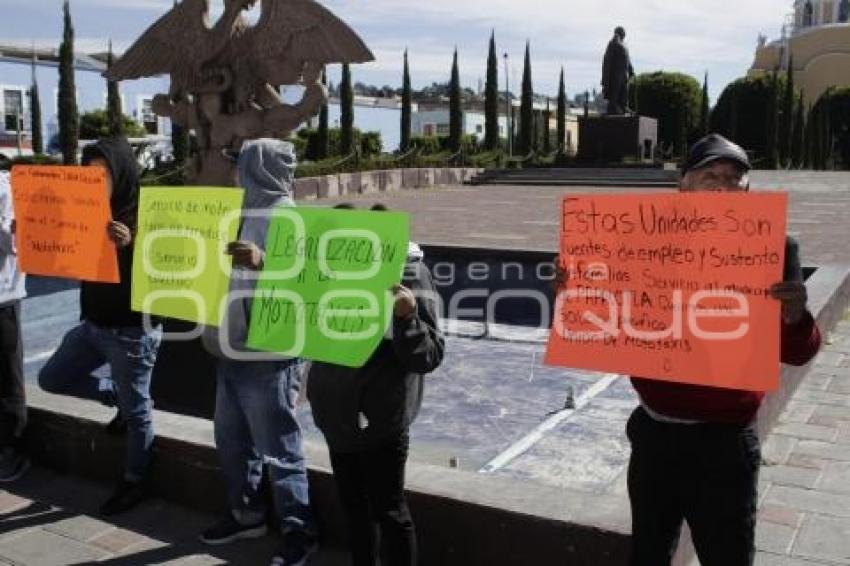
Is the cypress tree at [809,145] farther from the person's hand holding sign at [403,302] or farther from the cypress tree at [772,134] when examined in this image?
the person's hand holding sign at [403,302]

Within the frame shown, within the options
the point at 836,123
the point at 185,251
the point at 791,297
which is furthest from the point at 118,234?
the point at 836,123

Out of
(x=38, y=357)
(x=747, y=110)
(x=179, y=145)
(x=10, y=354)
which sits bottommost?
(x=38, y=357)

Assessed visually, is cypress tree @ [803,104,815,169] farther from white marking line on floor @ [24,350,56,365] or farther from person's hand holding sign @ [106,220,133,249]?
person's hand holding sign @ [106,220,133,249]

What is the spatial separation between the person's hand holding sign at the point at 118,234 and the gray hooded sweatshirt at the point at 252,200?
2.50 feet

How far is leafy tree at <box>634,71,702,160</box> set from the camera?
4859cm

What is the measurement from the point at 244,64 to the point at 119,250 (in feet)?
8.33

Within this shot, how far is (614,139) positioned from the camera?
88.7 feet

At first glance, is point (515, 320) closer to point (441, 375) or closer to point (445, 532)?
point (441, 375)

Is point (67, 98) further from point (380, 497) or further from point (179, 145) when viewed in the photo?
point (380, 497)

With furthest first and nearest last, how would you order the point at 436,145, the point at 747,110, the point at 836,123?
the point at 836,123 → the point at 747,110 → the point at 436,145

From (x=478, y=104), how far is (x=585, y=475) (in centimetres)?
7503

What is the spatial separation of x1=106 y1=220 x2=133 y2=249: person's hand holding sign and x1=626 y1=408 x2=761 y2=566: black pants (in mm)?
2353

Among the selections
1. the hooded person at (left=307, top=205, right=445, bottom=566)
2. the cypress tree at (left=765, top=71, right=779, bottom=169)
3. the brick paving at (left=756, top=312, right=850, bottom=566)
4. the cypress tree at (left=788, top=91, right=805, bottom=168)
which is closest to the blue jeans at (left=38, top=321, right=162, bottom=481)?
the hooded person at (left=307, top=205, right=445, bottom=566)

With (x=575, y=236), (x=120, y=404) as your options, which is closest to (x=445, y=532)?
(x=575, y=236)
